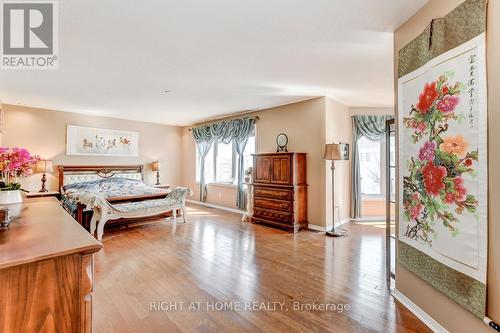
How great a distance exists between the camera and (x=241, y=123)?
19.1 ft

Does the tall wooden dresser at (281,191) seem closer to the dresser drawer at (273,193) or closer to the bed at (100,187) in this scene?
the dresser drawer at (273,193)

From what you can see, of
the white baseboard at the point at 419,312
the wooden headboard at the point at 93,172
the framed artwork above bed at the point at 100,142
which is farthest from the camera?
the framed artwork above bed at the point at 100,142

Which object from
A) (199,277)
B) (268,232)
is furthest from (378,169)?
(199,277)

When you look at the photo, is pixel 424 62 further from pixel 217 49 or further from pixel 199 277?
pixel 199 277

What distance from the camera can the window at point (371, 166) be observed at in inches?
209

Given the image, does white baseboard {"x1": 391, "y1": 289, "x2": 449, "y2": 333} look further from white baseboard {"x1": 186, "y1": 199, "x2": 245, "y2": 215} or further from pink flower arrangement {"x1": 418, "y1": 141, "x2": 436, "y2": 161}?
white baseboard {"x1": 186, "y1": 199, "x2": 245, "y2": 215}

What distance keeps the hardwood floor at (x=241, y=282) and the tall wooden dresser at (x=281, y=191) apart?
0.38 metres

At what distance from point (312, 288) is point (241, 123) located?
165 inches

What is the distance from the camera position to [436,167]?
5.69ft

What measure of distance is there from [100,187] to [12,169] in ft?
11.9

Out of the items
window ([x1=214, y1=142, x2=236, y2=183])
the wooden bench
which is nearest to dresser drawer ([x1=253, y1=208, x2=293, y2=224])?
the wooden bench

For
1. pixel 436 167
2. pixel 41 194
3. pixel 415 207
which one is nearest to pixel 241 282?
pixel 415 207

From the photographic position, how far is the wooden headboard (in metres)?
5.48

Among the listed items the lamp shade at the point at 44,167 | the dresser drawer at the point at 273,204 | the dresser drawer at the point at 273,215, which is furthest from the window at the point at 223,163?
the lamp shade at the point at 44,167
